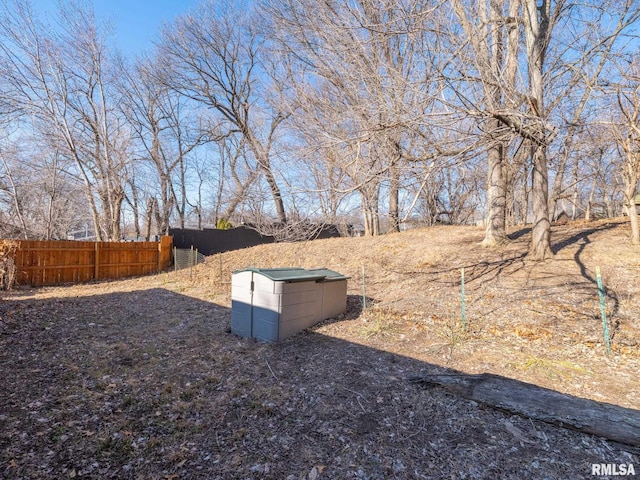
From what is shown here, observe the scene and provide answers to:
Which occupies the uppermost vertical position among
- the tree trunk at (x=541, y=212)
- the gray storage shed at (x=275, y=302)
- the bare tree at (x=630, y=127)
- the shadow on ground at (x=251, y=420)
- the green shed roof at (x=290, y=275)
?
the bare tree at (x=630, y=127)

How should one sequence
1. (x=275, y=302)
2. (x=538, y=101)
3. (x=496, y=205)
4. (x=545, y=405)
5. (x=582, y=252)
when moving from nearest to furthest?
(x=545, y=405) → (x=275, y=302) → (x=538, y=101) → (x=582, y=252) → (x=496, y=205)

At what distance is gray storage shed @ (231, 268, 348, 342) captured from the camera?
4621 mm

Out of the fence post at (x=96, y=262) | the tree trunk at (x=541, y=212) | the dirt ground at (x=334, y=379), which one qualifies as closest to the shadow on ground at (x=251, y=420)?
the dirt ground at (x=334, y=379)

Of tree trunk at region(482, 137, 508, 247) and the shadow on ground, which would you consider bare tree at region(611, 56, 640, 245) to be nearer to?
tree trunk at region(482, 137, 508, 247)

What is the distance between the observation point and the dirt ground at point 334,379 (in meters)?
2.19

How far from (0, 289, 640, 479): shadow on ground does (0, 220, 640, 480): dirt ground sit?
0.01 meters

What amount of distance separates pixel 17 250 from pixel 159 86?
41.3ft

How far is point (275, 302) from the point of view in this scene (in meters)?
4.64

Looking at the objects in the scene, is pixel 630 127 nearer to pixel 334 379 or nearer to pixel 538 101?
pixel 538 101

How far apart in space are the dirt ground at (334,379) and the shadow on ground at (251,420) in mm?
14

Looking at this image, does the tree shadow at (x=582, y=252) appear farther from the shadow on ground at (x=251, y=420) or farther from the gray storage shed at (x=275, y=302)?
the gray storage shed at (x=275, y=302)

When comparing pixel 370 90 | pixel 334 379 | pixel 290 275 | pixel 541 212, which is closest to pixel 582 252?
pixel 541 212

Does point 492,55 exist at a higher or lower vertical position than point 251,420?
higher

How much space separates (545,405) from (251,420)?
2451mm
